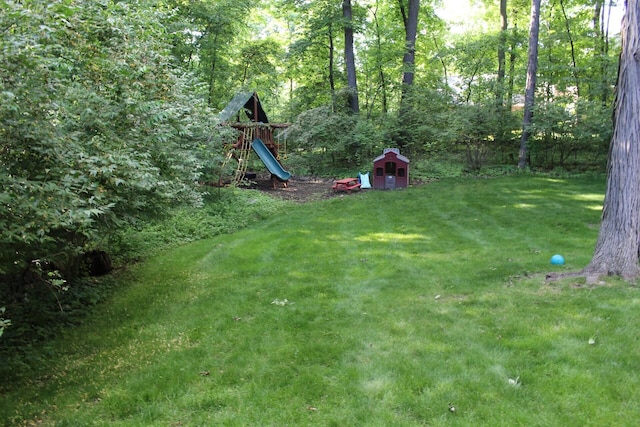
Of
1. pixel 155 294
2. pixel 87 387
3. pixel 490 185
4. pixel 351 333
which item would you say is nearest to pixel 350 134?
pixel 490 185

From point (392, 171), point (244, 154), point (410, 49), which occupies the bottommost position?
point (392, 171)

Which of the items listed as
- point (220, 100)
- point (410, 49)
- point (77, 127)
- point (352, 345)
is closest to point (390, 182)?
point (410, 49)

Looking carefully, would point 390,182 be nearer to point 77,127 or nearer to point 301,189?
point 301,189

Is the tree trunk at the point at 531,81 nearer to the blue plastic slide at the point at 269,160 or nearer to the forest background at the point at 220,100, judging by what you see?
the forest background at the point at 220,100

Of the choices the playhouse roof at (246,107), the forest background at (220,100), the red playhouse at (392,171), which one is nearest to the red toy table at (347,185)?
the red playhouse at (392,171)

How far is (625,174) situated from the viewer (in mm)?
5008

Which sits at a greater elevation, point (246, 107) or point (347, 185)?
point (246, 107)

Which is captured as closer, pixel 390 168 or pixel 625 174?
pixel 625 174

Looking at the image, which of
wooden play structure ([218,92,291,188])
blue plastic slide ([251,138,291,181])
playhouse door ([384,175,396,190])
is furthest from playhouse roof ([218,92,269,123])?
playhouse door ([384,175,396,190])

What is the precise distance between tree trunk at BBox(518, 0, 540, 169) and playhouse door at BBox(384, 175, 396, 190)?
494 cm

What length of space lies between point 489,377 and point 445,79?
17.8m

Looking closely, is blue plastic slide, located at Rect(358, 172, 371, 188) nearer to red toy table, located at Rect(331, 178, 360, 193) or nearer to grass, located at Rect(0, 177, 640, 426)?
red toy table, located at Rect(331, 178, 360, 193)

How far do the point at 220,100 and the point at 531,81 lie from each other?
44.1ft

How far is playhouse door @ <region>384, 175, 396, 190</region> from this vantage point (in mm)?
13812
